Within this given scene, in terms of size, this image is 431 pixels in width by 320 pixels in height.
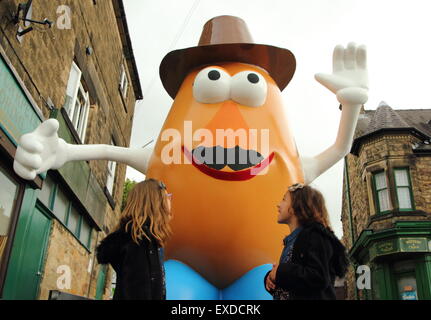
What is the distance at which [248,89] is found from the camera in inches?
155

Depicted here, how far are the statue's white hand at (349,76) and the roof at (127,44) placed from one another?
21.2ft

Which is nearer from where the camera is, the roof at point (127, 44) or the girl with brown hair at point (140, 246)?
the girl with brown hair at point (140, 246)

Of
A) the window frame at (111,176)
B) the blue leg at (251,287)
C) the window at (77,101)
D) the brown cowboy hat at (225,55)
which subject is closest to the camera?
the blue leg at (251,287)

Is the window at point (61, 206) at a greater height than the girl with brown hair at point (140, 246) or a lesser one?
greater

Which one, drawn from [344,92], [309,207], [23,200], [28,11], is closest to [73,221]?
[23,200]

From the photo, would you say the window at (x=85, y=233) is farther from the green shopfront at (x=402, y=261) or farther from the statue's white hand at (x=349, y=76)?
the green shopfront at (x=402, y=261)

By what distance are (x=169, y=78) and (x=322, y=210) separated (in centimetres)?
265

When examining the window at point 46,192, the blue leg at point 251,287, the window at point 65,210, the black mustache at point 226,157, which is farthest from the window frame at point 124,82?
the blue leg at point 251,287

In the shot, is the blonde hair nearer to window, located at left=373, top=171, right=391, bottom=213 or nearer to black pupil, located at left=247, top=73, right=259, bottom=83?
black pupil, located at left=247, top=73, right=259, bottom=83

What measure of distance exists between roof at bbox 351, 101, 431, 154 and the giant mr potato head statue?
939 centimetres

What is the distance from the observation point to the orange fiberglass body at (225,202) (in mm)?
3549

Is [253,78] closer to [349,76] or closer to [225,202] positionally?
[349,76]

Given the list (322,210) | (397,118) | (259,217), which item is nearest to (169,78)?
(259,217)

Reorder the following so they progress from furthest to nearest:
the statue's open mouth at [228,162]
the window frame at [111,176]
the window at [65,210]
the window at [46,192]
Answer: the window frame at [111,176], the window at [65,210], the window at [46,192], the statue's open mouth at [228,162]
